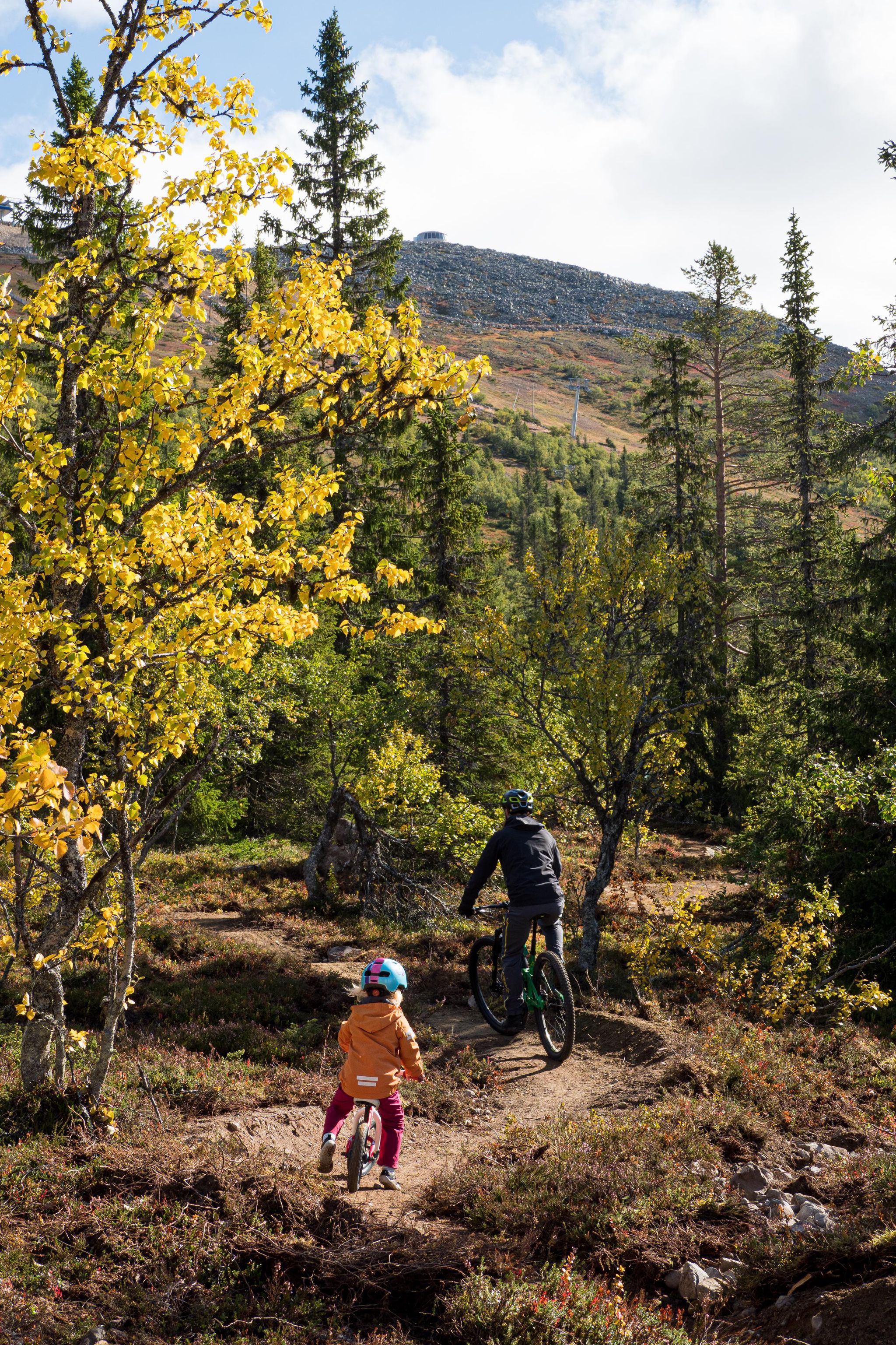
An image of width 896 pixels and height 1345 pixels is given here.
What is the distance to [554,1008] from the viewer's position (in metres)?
8.43

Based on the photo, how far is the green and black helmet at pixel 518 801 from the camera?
865 centimetres

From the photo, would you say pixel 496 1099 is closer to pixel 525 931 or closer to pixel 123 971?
pixel 525 931

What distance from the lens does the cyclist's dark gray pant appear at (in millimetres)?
8305

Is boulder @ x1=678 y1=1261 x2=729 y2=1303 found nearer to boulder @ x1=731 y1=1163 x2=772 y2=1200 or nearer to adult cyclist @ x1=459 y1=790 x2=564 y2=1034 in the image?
boulder @ x1=731 y1=1163 x2=772 y2=1200

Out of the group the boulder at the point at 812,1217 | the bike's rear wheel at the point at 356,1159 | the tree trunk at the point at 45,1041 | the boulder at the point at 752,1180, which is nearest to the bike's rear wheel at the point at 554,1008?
the boulder at the point at 752,1180

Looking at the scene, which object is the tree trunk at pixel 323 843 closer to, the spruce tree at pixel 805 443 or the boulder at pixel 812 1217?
the boulder at pixel 812 1217

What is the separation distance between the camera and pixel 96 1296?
4.29 m

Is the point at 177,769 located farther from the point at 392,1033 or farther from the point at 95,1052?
the point at 392,1033

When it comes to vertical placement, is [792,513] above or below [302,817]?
above

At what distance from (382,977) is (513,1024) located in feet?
12.6

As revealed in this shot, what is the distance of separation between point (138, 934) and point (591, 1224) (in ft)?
29.2

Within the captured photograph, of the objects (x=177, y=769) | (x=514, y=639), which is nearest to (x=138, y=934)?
(x=177, y=769)

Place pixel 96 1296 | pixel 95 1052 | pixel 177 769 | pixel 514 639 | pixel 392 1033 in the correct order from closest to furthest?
pixel 96 1296 < pixel 392 1033 < pixel 95 1052 < pixel 514 639 < pixel 177 769

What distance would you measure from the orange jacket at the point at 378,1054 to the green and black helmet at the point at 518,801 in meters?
3.19
